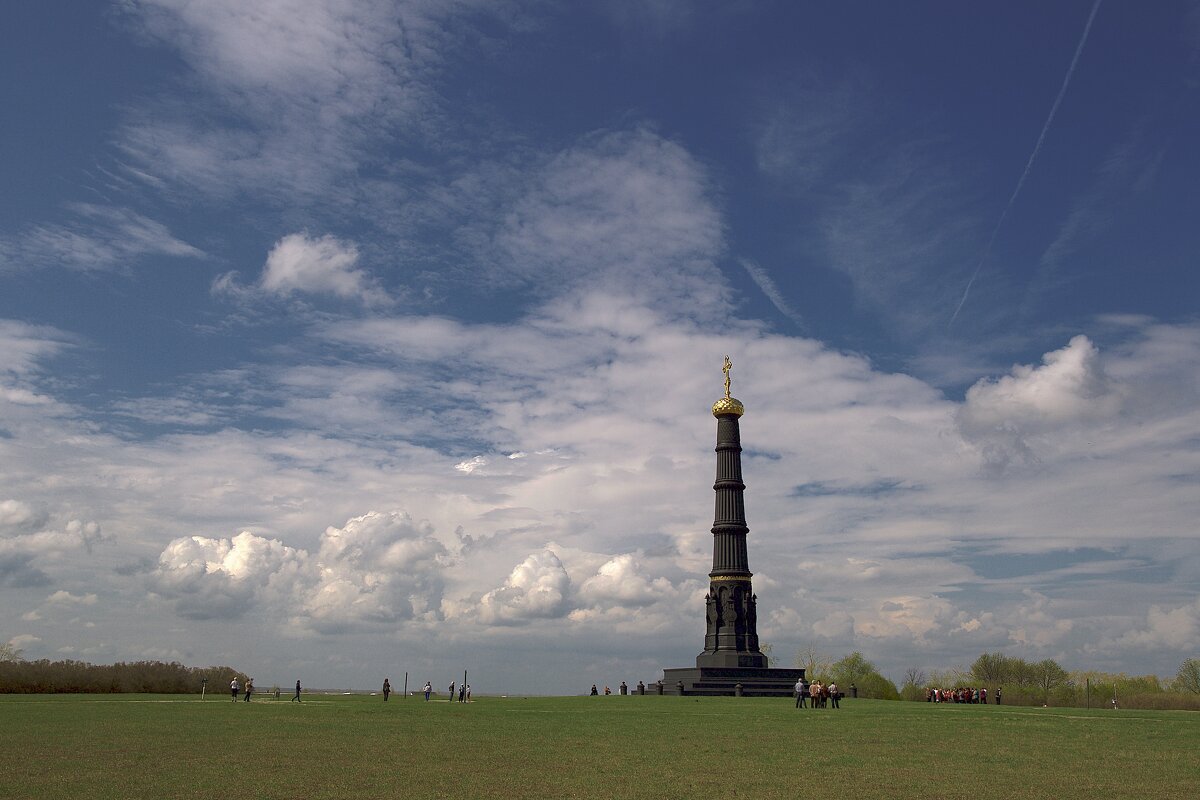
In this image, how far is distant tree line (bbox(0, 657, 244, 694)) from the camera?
53.9 meters

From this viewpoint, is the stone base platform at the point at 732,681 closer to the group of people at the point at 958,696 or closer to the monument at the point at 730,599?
the monument at the point at 730,599

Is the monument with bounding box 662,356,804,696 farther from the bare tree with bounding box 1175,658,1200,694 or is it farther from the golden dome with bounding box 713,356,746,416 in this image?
the bare tree with bounding box 1175,658,1200,694

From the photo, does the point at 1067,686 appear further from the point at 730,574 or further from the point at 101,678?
the point at 101,678

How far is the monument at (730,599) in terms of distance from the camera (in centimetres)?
6309

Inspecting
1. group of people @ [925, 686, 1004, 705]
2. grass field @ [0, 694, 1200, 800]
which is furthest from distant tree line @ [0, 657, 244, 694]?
group of people @ [925, 686, 1004, 705]

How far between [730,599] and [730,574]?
1.84m

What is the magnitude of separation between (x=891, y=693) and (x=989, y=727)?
164ft

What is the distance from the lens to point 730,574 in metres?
68.6

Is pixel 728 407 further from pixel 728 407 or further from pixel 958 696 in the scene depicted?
pixel 958 696

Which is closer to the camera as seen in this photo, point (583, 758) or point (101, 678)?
point (583, 758)

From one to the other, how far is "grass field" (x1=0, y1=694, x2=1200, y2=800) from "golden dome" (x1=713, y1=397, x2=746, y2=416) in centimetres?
4193

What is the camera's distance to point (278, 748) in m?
20.1

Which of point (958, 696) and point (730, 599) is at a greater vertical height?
point (730, 599)

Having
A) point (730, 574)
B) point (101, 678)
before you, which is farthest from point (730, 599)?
point (101, 678)
